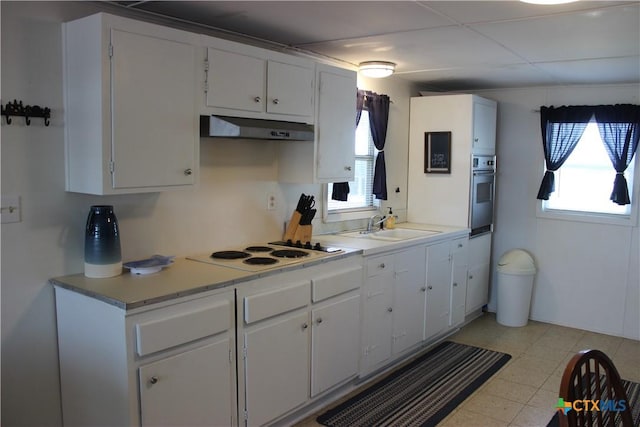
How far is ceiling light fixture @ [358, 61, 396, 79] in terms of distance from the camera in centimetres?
405

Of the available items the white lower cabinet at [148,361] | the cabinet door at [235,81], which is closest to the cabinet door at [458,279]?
the cabinet door at [235,81]

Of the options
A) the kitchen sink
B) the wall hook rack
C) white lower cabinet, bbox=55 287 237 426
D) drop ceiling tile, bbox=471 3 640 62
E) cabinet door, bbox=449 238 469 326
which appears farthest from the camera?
cabinet door, bbox=449 238 469 326

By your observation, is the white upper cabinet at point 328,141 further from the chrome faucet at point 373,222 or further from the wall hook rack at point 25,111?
the wall hook rack at point 25,111

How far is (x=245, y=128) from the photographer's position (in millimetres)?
2803

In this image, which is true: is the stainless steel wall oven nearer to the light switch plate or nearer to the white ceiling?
the white ceiling

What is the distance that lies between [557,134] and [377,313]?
2679 millimetres

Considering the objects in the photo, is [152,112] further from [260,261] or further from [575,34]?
[575,34]

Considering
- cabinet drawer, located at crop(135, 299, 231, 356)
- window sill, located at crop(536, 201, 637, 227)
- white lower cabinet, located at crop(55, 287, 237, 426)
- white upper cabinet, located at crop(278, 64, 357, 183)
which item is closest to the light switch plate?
white lower cabinet, located at crop(55, 287, 237, 426)

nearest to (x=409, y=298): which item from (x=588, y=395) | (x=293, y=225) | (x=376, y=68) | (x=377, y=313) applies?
(x=377, y=313)

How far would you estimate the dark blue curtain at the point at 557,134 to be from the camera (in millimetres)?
4879

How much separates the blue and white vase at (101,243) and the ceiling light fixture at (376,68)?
2325 mm

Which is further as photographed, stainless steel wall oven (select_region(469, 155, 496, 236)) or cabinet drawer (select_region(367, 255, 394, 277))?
stainless steel wall oven (select_region(469, 155, 496, 236))

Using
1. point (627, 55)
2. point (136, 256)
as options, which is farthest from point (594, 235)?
point (136, 256)

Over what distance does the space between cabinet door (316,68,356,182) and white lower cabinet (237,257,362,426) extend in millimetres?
670
